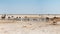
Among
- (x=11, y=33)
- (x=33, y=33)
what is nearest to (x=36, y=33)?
(x=33, y=33)

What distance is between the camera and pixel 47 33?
1465 cm

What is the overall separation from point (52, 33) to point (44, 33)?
74 cm

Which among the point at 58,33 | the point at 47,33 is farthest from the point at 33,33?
the point at 58,33

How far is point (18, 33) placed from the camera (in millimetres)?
14781

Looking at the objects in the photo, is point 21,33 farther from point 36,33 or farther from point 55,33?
point 55,33

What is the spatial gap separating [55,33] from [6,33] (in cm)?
445

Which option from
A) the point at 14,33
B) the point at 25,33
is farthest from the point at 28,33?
the point at 14,33

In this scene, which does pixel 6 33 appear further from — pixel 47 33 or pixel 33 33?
pixel 47 33

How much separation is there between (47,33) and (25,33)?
1.98 metres

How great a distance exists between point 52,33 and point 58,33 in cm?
58

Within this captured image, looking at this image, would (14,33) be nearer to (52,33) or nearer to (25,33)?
(25,33)

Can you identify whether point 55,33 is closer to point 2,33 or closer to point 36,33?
point 36,33

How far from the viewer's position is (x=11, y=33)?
48.6 feet

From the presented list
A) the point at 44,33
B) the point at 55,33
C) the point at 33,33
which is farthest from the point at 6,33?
the point at 55,33
